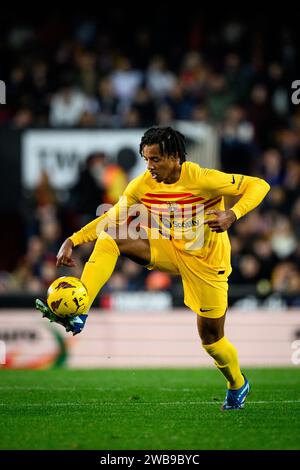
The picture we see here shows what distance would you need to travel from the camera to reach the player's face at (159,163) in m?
8.67

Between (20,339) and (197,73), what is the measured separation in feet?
23.2

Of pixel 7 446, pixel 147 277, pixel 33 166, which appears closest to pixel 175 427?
pixel 7 446

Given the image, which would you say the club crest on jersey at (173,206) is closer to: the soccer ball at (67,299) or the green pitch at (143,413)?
the soccer ball at (67,299)

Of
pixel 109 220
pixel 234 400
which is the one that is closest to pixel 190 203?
pixel 109 220

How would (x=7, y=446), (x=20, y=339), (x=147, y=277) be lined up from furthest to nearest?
1. (x=147, y=277)
2. (x=20, y=339)
3. (x=7, y=446)

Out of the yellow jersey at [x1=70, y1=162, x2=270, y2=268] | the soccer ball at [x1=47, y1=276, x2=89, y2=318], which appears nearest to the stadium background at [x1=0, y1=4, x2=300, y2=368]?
the yellow jersey at [x1=70, y1=162, x2=270, y2=268]

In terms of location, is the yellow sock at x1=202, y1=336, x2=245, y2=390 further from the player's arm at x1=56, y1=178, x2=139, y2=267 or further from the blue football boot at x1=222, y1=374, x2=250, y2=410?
the player's arm at x1=56, y1=178, x2=139, y2=267

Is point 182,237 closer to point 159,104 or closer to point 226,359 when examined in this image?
point 226,359

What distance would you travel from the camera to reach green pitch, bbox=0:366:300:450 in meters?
7.18

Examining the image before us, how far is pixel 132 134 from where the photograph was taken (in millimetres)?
16375

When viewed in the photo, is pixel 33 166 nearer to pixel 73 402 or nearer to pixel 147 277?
pixel 147 277

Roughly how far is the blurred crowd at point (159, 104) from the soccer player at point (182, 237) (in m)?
6.09

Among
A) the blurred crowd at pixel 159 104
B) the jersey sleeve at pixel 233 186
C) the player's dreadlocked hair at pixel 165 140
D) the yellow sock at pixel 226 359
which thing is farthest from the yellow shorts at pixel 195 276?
the blurred crowd at pixel 159 104

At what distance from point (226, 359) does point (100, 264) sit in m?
1.37
